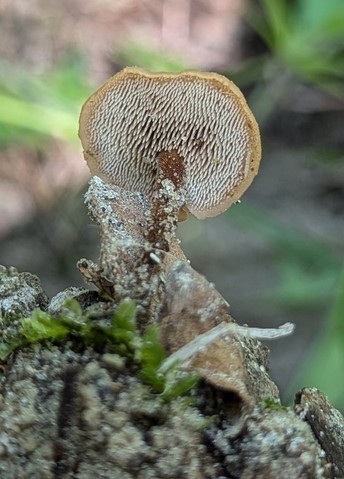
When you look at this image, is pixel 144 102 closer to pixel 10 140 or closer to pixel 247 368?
pixel 247 368

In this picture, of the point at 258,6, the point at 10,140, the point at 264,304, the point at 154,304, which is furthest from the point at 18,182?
the point at 154,304

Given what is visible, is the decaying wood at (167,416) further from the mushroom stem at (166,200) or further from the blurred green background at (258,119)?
the blurred green background at (258,119)

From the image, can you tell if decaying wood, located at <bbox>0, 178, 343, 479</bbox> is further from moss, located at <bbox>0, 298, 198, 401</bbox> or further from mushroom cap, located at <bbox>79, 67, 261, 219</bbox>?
mushroom cap, located at <bbox>79, 67, 261, 219</bbox>

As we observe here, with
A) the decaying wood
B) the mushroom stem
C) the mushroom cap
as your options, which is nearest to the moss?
the decaying wood

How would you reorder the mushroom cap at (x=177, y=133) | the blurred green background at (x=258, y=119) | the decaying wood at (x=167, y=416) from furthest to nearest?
the blurred green background at (x=258, y=119), the mushroom cap at (x=177, y=133), the decaying wood at (x=167, y=416)

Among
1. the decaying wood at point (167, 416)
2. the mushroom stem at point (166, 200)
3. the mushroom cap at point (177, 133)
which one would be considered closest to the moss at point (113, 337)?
the decaying wood at point (167, 416)

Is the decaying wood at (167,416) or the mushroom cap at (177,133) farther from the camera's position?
the mushroom cap at (177,133)
